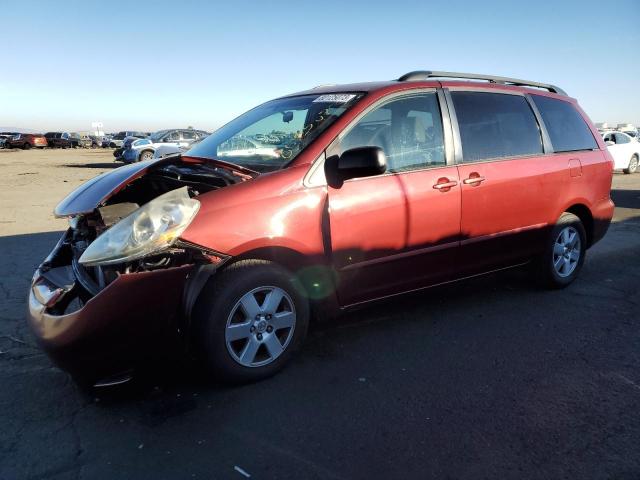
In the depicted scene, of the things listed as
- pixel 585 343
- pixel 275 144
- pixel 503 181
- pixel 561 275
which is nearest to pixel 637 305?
pixel 561 275

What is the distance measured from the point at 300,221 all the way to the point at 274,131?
1053mm

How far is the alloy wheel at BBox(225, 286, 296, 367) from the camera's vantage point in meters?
2.77

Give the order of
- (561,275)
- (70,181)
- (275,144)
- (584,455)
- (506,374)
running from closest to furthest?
(584,455) < (506,374) < (275,144) < (561,275) < (70,181)

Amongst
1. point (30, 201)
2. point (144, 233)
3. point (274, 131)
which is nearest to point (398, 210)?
point (274, 131)

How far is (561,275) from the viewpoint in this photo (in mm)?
4574

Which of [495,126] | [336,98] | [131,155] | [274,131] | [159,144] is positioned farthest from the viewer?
[159,144]

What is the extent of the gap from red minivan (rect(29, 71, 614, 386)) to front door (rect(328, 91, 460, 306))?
0.03 ft

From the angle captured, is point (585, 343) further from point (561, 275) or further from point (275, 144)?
point (275, 144)

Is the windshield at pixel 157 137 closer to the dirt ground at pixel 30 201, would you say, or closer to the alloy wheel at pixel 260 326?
the dirt ground at pixel 30 201

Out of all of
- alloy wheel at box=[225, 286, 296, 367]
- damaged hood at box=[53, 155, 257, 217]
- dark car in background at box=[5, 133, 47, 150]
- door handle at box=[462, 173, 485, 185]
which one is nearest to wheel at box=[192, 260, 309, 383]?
alloy wheel at box=[225, 286, 296, 367]

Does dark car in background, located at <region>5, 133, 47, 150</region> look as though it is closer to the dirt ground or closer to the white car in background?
the dirt ground

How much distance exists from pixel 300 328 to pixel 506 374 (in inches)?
51.5

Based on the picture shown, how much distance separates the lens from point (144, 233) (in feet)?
8.17

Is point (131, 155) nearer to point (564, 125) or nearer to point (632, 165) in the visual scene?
point (564, 125)
